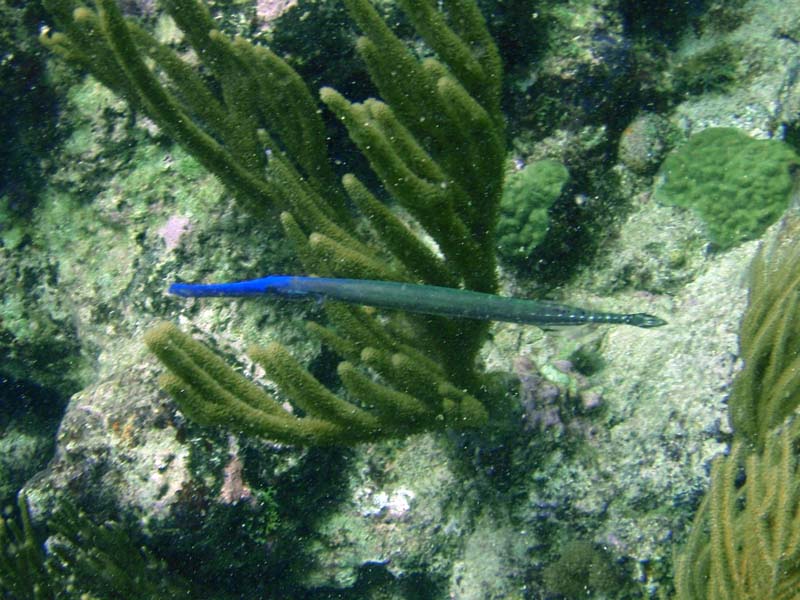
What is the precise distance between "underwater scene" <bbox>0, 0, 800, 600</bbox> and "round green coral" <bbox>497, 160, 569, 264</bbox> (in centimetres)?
2

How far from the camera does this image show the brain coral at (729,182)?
155 inches

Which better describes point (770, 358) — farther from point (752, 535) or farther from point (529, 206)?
point (529, 206)

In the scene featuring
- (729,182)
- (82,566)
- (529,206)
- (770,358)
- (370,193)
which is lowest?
(82,566)

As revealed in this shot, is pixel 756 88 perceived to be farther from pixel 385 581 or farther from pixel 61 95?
pixel 61 95

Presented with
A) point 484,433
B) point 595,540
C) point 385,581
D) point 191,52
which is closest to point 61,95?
point 191,52

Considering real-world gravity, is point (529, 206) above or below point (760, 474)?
above

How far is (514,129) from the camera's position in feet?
13.8

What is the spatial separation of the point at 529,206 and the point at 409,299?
1.55m

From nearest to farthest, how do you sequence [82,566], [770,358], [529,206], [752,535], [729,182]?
1. [752,535]
2. [770,358]
3. [82,566]
4. [529,206]
5. [729,182]

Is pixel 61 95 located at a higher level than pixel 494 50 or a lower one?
higher

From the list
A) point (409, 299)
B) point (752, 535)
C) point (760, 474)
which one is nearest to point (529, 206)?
point (409, 299)

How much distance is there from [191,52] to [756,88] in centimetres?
422

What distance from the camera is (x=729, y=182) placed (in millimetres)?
4051

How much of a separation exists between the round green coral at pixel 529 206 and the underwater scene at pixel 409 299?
21mm
